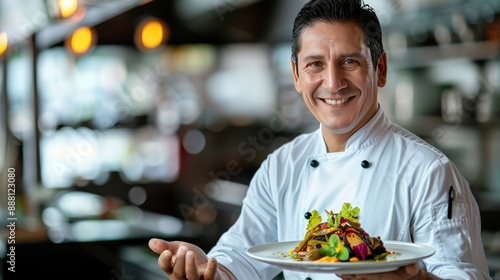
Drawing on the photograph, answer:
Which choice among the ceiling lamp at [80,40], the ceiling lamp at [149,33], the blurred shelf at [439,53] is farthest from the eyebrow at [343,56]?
the ceiling lamp at [149,33]

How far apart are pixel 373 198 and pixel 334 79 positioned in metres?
0.34

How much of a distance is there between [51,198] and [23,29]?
187 cm

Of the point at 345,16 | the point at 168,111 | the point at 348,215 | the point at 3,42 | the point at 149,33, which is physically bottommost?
the point at 348,215

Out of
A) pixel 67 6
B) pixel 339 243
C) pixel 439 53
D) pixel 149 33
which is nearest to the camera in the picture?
pixel 339 243

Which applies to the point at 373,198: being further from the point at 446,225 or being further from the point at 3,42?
the point at 3,42

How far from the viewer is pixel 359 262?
1491mm

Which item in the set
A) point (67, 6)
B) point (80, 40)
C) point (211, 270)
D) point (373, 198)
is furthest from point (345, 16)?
point (80, 40)

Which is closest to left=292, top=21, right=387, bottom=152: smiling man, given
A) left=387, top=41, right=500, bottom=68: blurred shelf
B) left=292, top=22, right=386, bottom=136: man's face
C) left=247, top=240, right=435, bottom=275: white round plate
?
left=292, top=22, right=386, bottom=136: man's face

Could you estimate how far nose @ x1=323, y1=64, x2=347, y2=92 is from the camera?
5.90 ft

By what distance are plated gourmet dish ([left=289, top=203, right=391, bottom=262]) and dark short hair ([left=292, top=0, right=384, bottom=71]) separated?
1.44 feet

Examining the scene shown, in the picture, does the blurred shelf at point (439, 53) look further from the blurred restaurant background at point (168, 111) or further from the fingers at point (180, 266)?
the fingers at point (180, 266)

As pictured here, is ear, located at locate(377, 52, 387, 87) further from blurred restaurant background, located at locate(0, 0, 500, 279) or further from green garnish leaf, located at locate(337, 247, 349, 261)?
blurred restaurant background, located at locate(0, 0, 500, 279)

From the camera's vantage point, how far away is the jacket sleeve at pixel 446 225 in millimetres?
1734

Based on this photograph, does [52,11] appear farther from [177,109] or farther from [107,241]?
[177,109]
